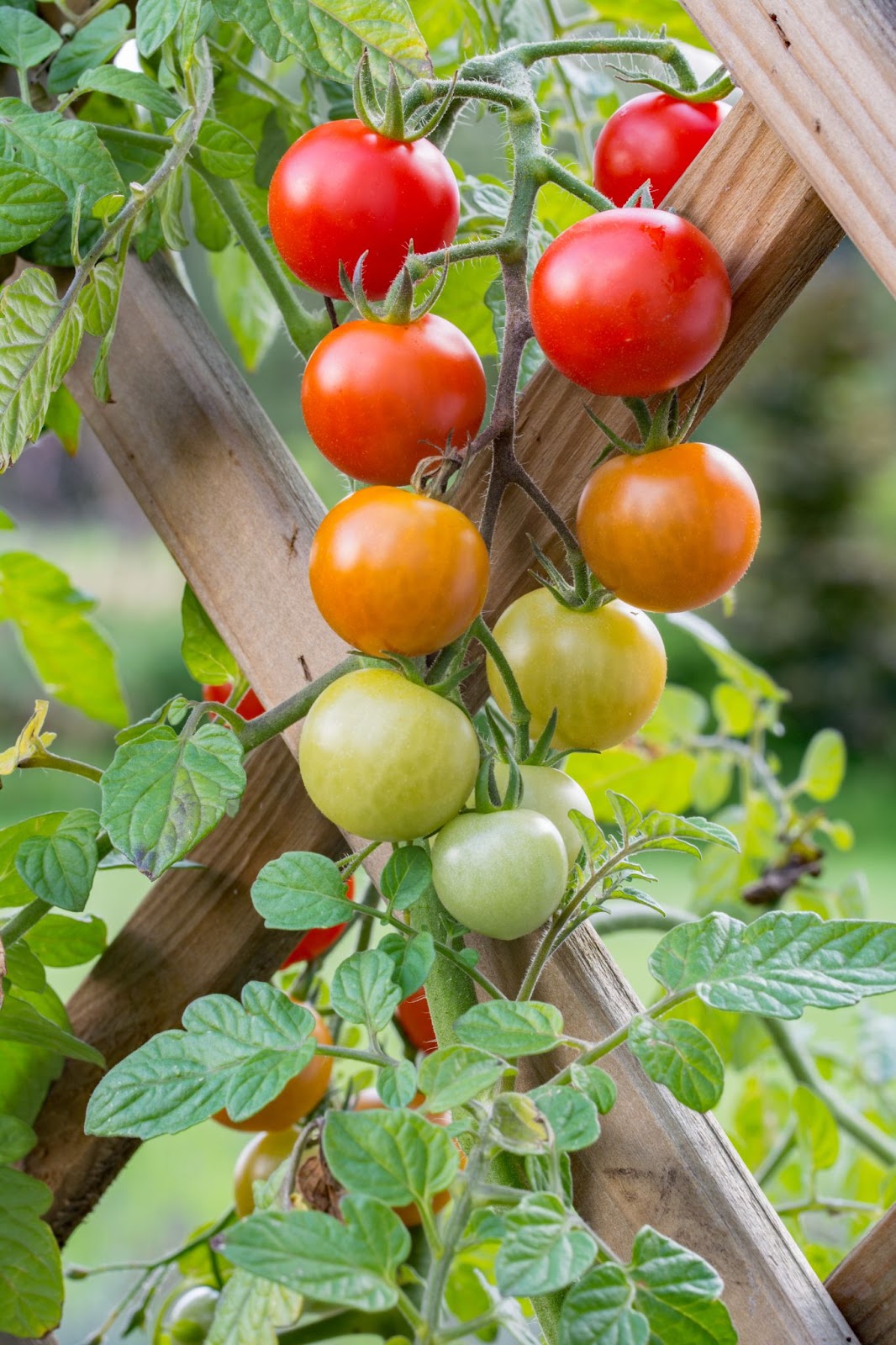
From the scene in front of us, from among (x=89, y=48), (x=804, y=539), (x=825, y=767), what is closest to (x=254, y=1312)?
(x=89, y=48)

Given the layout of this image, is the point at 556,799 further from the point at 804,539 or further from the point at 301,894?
the point at 804,539

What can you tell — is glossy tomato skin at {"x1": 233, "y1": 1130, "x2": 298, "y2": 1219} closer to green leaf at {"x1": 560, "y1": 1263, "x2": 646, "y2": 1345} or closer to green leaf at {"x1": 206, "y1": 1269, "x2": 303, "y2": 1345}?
green leaf at {"x1": 206, "y1": 1269, "x2": 303, "y2": 1345}

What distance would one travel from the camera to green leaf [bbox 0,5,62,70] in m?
0.44

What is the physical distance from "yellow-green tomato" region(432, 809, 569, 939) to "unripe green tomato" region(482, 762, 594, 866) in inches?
0.8

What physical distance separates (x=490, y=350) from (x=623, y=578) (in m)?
0.20

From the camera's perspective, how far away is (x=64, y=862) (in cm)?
38

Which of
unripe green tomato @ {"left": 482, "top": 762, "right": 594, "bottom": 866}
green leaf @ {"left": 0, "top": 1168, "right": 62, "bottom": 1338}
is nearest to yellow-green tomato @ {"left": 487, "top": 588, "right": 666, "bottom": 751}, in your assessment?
unripe green tomato @ {"left": 482, "top": 762, "right": 594, "bottom": 866}

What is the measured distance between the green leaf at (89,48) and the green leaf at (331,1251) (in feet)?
1.35

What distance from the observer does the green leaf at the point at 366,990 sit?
0.97 ft

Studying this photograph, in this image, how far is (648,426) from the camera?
1.13 feet

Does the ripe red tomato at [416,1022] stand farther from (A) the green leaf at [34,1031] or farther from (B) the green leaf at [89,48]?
(B) the green leaf at [89,48]

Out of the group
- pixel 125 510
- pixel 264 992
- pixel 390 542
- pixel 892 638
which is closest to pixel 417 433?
pixel 390 542

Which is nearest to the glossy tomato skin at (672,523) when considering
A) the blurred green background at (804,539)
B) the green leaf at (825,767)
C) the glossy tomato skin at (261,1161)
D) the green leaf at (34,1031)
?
the green leaf at (34,1031)

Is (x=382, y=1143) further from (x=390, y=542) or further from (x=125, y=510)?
(x=125, y=510)
